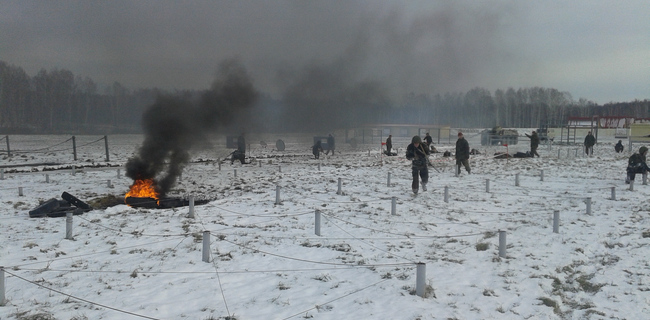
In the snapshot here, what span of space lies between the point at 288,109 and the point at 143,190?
25590mm

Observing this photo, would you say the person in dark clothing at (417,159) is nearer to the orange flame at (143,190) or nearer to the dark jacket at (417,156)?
the dark jacket at (417,156)

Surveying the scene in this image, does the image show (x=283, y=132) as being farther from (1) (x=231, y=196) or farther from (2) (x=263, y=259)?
(2) (x=263, y=259)

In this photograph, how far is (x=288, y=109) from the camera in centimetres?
3856

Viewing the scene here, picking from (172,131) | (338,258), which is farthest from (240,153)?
(338,258)

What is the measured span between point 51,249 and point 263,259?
400 cm

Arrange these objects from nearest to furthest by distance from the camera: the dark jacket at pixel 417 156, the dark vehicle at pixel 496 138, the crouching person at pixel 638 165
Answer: the dark jacket at pixel 417 156 < the crouching person at pixel 638 165 < the dark vehicle at pixel 496 138

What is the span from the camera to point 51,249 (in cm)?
779

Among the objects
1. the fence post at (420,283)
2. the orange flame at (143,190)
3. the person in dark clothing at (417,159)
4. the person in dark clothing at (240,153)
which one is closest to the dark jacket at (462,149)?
the person in dark clothing at (417,159)

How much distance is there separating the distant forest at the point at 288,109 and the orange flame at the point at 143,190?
18.9 ft

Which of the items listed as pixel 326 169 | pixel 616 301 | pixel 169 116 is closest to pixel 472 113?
pixel 326 169

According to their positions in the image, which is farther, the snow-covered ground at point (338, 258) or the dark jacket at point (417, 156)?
the dark jacket at point (417, 156)

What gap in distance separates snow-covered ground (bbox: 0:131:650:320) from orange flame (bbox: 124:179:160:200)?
2.84 ft

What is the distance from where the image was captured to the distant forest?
4116cm

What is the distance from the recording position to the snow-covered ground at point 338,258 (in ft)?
18.3
